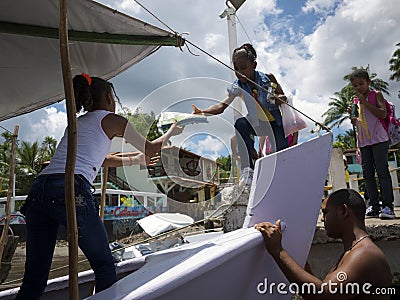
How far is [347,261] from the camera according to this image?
167 centimetres

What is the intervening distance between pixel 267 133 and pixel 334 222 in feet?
3.83

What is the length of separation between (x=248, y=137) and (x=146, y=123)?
3.12 feet

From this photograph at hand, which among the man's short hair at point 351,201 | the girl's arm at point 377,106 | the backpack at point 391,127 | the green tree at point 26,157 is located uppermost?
the green tree at point 26,157

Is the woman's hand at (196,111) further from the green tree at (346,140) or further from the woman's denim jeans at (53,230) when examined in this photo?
the green tree at (346,140)

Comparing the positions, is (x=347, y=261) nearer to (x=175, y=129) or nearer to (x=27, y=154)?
(x=175, y=129)

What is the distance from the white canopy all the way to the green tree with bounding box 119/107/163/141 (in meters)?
1.00

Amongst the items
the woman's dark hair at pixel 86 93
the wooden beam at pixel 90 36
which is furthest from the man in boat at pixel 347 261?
the wooden beam at pixel 90 36

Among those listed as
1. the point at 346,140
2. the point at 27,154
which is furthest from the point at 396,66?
the point at 27,154

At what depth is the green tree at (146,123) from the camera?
2.12 metres

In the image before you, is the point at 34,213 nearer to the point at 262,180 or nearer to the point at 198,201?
the point at 198,201

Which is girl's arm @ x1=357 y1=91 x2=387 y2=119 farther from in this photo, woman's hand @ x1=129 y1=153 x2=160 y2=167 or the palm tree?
the palm tree

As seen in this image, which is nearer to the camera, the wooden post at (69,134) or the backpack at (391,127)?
the wooden post at (69,134)

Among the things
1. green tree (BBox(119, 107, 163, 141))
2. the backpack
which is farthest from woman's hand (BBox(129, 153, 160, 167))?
the backpack

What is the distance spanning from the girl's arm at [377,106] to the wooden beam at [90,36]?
5.64 feet
